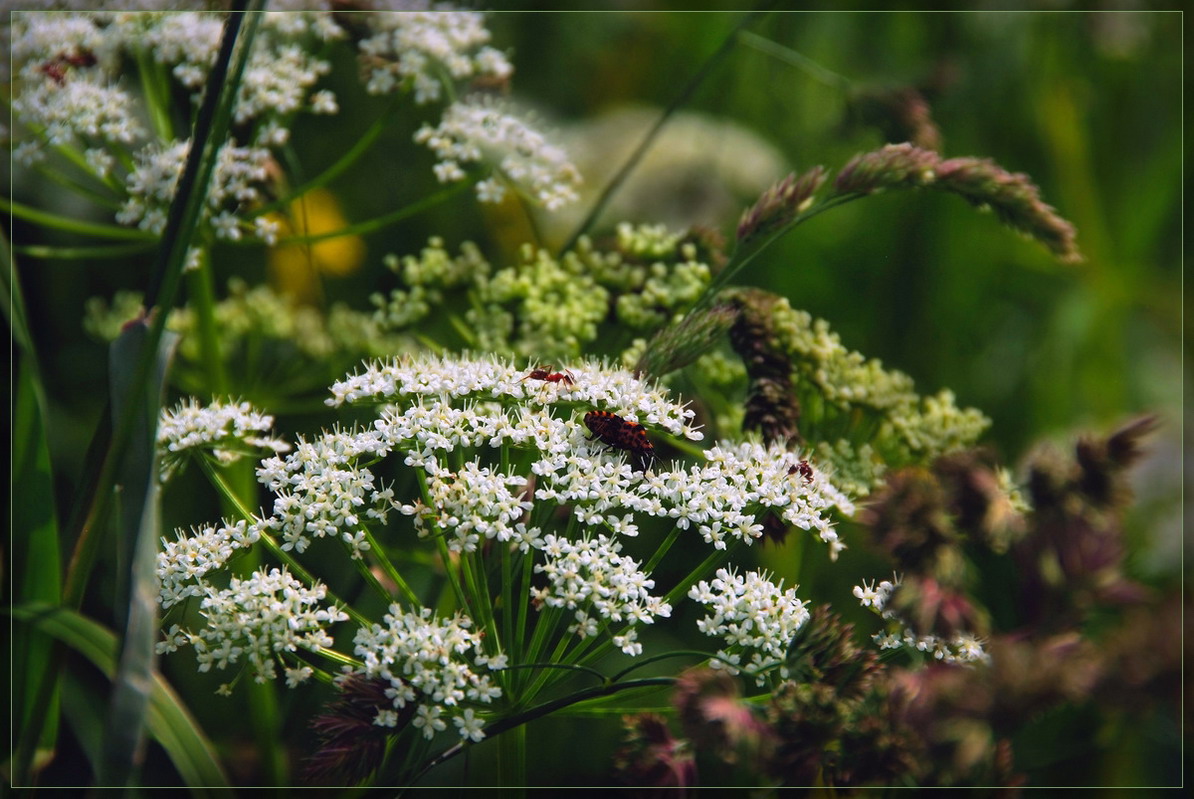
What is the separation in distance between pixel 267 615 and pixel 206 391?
1.39 meters

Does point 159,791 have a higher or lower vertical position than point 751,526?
lower

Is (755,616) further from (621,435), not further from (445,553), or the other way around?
(445,553)

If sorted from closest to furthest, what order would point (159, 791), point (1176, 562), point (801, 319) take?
point (801, 319) < point (159, 791) < point (1176, 562)

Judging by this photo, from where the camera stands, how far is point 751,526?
1.66m

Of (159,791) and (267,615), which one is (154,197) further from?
(159,791)

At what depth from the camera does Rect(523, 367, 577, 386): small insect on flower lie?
5.79 ft

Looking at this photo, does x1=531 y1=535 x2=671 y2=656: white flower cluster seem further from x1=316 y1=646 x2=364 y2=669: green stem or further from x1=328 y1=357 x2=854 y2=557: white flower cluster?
x1=316 y1=646 x2=364 y2=669: green stem

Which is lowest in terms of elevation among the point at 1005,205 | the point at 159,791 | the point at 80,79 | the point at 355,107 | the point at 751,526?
the point at 159,791

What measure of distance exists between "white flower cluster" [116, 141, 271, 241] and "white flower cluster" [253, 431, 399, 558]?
33.4 inches

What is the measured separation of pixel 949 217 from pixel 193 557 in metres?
3.33

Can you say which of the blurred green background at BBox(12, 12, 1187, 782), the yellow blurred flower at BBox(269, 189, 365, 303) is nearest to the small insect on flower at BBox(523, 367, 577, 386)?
the blurred green background at BBox(12, 12, 1187, 782)

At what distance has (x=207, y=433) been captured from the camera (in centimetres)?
182

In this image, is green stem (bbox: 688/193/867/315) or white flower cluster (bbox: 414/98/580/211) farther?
white flower cluster (bbox: 414/98/580/211)

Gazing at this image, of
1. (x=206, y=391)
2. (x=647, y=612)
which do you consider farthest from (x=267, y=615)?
(x=206, y=391)
